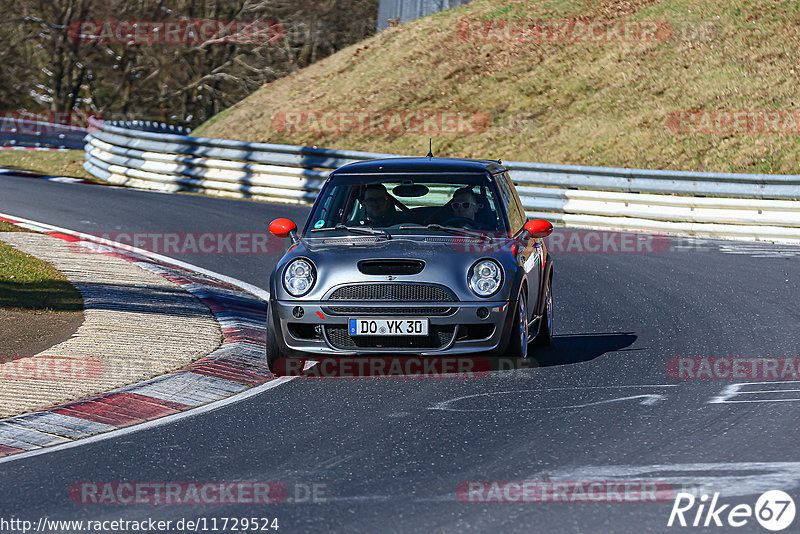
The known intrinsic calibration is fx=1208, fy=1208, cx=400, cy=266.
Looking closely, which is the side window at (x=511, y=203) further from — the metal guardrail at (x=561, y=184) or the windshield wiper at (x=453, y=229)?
the metal guardrail at (x=561, y=184)

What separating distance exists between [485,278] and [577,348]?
1.55 m

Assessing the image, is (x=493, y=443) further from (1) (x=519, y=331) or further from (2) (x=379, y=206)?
(2) (x=379, y=206)

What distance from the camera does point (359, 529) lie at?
4910 millimetres

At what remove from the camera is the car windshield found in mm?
9062

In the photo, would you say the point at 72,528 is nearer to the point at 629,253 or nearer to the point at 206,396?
the point at 206,396

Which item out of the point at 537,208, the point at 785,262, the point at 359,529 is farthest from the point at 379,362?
the point at 537,208

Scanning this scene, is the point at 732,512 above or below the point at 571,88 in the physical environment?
below

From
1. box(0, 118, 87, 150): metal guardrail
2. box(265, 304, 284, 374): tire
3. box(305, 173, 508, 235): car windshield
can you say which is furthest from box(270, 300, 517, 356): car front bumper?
box(0, 118, 87, 150): metal guardrail

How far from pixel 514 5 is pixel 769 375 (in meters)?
26.5

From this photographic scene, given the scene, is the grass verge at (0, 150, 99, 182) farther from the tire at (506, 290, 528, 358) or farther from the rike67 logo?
the rike67 logo

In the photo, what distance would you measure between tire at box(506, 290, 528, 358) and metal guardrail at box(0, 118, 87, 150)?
32037mm

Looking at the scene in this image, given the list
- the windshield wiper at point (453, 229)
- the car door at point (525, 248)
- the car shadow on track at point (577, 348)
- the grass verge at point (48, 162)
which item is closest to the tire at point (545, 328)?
the car shadow on track at point (577, 348)

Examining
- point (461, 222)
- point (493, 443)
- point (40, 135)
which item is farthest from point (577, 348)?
point (40, 135)

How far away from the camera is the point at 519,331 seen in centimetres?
844
